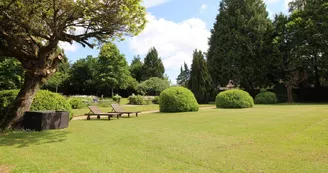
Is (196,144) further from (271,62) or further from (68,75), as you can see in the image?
(68,75)

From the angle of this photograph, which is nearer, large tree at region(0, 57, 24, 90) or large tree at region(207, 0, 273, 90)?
large tree at region(0, 57, 24, 90)

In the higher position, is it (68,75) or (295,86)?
(68,75)

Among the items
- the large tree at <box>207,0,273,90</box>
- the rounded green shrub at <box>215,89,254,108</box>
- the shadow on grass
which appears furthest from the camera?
the large tree at <box>207,0,273,90</box>

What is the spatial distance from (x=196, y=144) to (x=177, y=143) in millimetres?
498

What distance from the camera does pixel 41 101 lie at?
9.63 m

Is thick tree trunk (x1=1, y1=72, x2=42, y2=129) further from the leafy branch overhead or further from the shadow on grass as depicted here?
Result: the leafy branch overhead

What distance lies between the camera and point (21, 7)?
24.5 ft

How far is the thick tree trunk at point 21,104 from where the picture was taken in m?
8.35

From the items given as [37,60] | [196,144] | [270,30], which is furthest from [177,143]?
[270,30]

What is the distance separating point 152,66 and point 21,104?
146 ft

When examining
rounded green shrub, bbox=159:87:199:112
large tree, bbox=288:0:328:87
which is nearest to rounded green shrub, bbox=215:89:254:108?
rounded green shrub, bbox=159:87:199:112

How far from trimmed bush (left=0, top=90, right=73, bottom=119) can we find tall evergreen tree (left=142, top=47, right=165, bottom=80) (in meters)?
41.1

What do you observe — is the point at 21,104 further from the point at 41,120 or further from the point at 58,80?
the point at 58,80

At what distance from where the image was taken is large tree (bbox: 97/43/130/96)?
37750 mm
